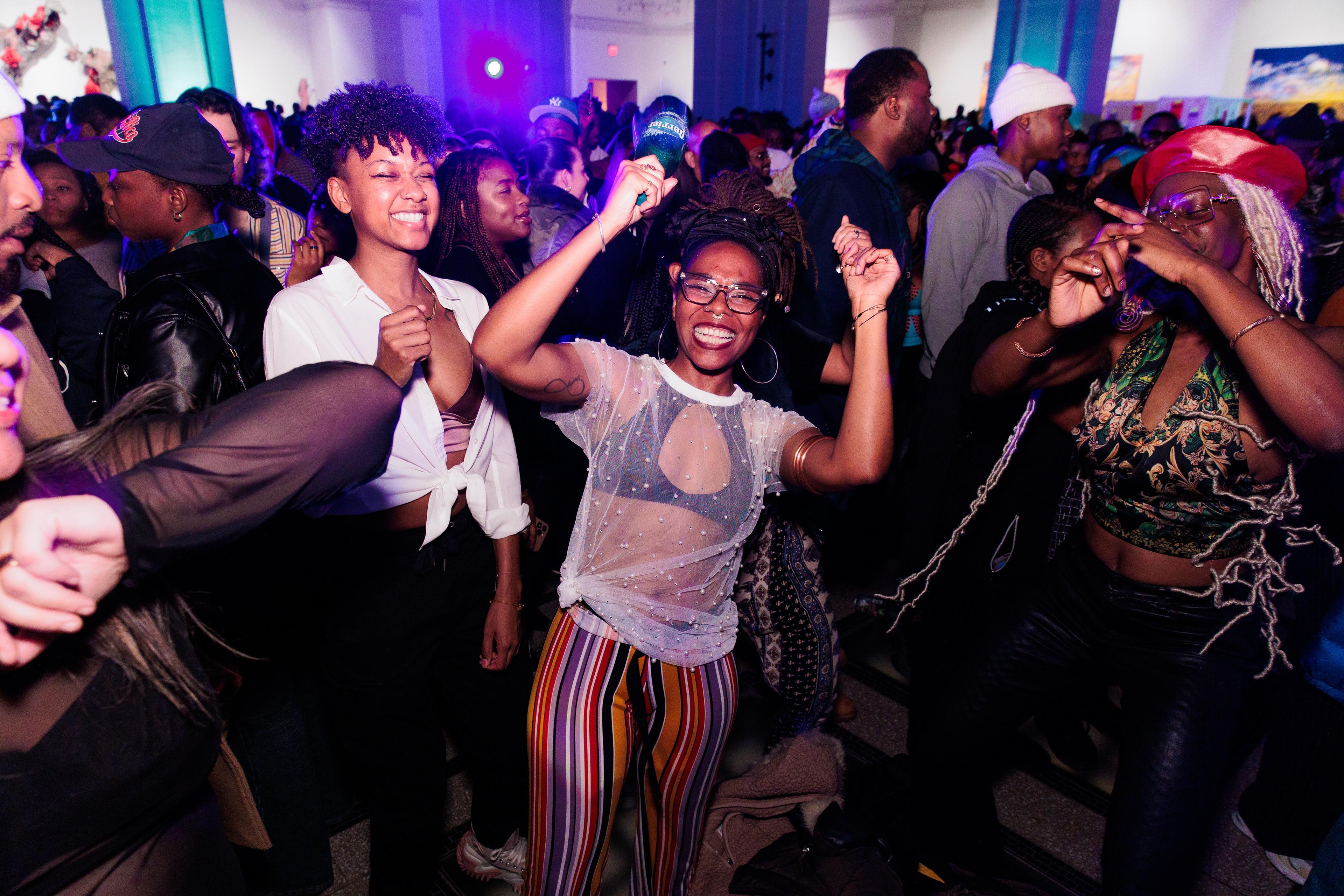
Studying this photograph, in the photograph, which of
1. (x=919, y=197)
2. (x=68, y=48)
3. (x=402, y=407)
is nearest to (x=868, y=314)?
(x=402, y=407)

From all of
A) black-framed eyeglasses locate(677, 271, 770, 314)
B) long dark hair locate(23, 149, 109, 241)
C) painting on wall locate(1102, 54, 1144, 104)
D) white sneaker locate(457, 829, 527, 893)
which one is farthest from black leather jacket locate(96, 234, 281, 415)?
painting on wall locate(1102, 54, 1144, 104)

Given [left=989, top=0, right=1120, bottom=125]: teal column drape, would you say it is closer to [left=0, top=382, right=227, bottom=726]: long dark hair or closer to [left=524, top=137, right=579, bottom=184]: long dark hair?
[left=524, top=137, right=579, bottom=184]: long dark hair

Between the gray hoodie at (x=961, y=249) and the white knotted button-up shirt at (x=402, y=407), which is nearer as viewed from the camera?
the white knotted button-up shirt at (x=402, y=407)

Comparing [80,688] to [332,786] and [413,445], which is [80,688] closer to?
[413,445]

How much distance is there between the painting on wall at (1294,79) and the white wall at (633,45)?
40.0 feet

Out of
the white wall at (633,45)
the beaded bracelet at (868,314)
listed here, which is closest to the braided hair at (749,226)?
the beaded bracelet at (868,314)

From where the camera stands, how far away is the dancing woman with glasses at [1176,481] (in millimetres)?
1633

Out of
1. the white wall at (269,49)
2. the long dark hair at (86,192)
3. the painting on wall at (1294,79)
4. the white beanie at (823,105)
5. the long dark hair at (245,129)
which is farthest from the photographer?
the white wall at (269,49)

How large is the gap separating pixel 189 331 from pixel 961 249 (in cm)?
294

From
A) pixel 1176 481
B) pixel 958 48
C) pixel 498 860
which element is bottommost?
pixel 498 860

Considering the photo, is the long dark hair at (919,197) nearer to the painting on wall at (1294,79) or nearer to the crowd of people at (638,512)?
the crowd of people at (638,512)

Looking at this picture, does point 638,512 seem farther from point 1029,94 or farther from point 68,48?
point 68,48

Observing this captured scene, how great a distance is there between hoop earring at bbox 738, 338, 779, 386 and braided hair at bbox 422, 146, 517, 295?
3.42 feet

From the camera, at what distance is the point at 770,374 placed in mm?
2381
